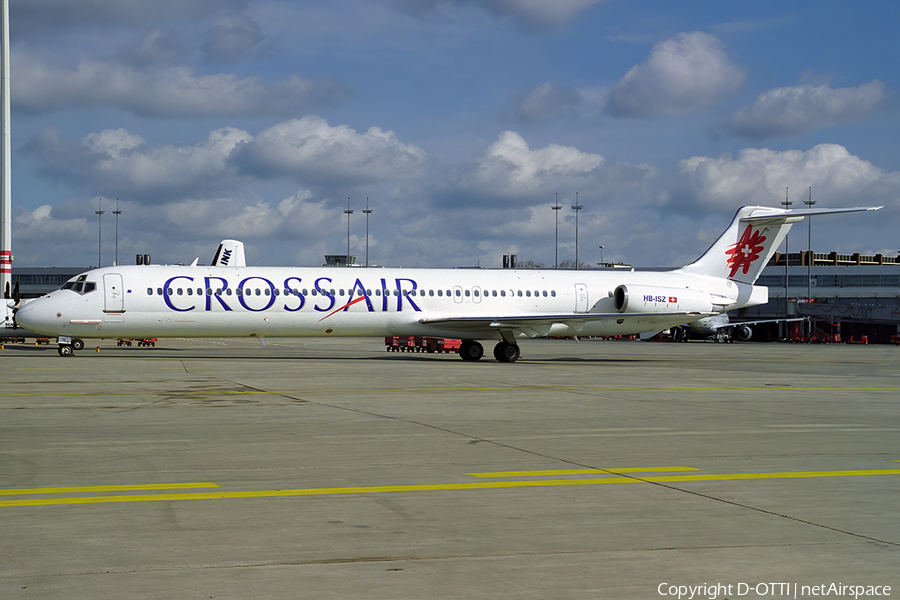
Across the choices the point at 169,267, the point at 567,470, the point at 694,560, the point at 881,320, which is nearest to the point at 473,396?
→ the point at 567,470

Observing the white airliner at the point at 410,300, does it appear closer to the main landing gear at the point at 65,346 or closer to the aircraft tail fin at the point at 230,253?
the main landing gear at the point at 65,346

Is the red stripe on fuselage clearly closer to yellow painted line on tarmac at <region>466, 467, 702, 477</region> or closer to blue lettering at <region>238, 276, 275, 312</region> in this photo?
blue lettering at <region>238, 276, 275, 312</region>

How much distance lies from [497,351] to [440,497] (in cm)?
2610

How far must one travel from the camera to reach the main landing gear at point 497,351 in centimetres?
3434

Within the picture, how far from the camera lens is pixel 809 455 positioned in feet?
37.1

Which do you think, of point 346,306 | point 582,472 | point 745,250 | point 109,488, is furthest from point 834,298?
point 109,488

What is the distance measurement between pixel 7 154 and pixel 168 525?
45.6 metres

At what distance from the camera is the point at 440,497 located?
8508 millimetres

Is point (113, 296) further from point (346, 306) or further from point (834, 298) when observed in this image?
point (834, 298)

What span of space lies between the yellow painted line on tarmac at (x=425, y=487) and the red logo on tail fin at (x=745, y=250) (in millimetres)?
30097

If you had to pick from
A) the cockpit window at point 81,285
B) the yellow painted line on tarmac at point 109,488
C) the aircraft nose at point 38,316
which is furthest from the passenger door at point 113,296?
the yellow painted line on tarmac at point 109,488

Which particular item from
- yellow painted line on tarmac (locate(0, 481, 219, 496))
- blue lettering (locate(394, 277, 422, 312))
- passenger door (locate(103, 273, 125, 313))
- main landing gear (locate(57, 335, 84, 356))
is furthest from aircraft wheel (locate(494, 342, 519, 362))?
yellow painted line on tarmac (locate(0, 481, 219, 496))

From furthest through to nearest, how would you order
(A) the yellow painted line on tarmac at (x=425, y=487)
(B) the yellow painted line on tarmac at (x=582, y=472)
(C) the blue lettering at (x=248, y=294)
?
(C) the blue lettering at (x=248, y=294) → (B) the yellow painted line on tarmac at (x=582, y=472) → (A) the yellow painted line on tarmac at (x=425, y=487)

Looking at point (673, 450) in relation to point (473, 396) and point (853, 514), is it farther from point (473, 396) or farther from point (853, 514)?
point (473, 396)
